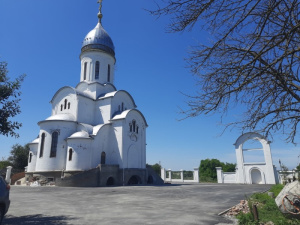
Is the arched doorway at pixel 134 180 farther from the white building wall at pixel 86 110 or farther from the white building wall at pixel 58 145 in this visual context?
the white building wall at pixel 86 110

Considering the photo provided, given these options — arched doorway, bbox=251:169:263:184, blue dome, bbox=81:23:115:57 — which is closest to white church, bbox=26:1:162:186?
blue dome, bbox=81:23:115:57

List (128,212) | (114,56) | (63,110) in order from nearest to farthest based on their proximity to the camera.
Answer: (128,212) < (63,110) < (114,56)

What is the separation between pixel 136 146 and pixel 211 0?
836 inches

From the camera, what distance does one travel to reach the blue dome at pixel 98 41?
27359 millimetres

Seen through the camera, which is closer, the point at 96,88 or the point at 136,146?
the point at 136,146

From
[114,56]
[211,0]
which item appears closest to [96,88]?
[114,56]

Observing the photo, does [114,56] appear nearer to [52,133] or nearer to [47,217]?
[52,133]

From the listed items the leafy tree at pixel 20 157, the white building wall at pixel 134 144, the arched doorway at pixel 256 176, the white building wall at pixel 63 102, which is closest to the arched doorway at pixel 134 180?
the white building wall at pixel 134 144

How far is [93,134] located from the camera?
2141 centimetres

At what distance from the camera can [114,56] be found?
29.0 meters

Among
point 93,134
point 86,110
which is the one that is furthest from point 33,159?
point 93,134

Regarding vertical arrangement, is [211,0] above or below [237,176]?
above

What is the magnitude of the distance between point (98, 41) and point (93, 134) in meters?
13.2

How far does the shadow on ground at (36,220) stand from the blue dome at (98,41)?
23867mm
